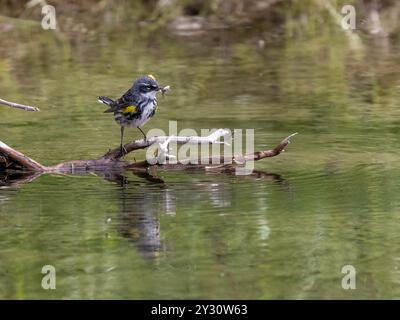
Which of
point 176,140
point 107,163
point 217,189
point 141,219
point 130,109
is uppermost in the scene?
point 130,109

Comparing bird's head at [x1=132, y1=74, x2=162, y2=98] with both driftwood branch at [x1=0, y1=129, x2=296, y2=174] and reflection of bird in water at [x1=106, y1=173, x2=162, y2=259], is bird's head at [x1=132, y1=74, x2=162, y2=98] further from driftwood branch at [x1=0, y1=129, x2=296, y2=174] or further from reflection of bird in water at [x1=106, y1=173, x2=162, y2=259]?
reflection of bird in water at [x1=106, y1=173, x2=162, y2=259]

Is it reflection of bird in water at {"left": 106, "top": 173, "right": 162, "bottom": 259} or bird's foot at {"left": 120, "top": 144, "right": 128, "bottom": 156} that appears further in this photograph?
bird's foot at {"left": 120, "top": 144, "right": 128, "bottom": 156}

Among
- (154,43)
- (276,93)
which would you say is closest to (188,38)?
(154,43)

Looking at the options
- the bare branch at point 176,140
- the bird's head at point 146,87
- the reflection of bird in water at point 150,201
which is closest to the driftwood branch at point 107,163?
the bare branch at point 176,140

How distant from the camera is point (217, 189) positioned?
8812mm

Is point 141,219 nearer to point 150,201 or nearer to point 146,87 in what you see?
point 150,201

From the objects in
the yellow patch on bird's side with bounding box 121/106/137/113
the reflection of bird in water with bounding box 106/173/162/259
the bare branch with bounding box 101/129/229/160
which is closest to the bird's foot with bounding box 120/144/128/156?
the bare branch with bounding box 101/129/229/160

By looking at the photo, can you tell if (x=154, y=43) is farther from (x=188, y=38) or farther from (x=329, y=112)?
(x=329, y=112)

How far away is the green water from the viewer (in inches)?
266

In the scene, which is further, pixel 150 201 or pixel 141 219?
pixel 150 201

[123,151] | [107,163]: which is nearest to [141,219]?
[123,151]

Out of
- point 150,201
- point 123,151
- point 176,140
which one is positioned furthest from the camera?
point 123,151

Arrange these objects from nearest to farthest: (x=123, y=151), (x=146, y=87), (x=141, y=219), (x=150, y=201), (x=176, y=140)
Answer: (x=141, y=219) < (x=150, y=201) < (x=176, y=140) < (x=123, y=151) < (x=146, y=87)

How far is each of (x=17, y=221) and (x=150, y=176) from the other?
165 cm
